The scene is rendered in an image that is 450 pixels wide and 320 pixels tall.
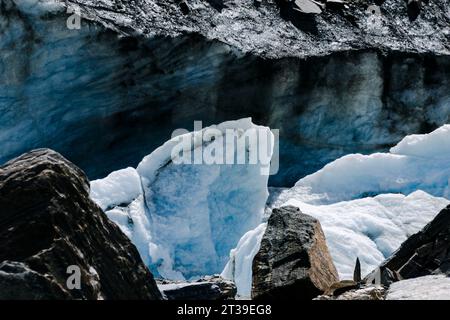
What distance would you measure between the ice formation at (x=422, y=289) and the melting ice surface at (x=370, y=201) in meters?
2.25

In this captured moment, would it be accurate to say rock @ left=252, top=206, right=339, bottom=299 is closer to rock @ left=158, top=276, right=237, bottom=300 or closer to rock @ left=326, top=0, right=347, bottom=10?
rock @ left=158, top=276, right=237, bottom=300

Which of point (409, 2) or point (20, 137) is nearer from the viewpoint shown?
point (20, 137)

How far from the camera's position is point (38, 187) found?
6465 mm

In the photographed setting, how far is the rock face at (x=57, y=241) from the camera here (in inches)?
240

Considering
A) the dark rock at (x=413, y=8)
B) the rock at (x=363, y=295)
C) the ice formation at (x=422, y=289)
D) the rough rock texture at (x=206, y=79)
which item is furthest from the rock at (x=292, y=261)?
the dark rock at (x=413, y=8)

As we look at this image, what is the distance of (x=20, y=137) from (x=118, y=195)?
224 cm

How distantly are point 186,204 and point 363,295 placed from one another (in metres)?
4.55

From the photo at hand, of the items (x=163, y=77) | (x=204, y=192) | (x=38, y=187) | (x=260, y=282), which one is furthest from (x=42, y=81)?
(x=38, y=187)

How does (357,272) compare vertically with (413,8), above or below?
below

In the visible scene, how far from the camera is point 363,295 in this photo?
7199 millimetres

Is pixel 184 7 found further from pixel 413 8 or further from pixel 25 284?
pixel 25 284

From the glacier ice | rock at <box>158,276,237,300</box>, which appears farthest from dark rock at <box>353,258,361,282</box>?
the glacier ice

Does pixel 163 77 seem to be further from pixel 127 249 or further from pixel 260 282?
pixel 127 249

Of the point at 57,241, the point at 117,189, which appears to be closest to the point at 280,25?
the point at 117,189
